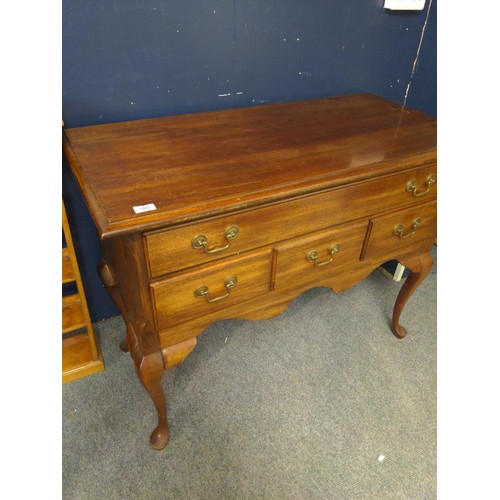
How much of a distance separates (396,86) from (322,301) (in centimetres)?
111

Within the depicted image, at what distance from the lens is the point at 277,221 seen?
102 cm

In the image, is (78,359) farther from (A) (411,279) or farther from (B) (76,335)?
(A) (411,279)

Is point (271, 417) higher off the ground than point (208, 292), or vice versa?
point (208, 292)

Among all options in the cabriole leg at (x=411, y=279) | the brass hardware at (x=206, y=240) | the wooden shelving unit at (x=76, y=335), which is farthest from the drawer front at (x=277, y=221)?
the wooden shelving unit at (x=76, y=335)

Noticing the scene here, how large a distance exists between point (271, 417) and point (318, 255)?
694 millimetres

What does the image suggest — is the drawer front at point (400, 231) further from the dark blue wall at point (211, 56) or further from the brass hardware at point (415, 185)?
→ the dark blue wall at point (211, 56)

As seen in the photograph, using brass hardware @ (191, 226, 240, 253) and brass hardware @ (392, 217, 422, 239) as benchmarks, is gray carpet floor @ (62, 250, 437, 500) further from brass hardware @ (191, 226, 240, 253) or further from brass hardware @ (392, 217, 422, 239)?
brass hardware @ (191, 226, 240, 253)

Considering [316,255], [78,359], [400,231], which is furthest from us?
[78,359]

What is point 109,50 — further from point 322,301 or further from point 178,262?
point 322,301

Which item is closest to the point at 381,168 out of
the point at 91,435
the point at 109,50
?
the point at 109,50

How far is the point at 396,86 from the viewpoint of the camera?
1.89 meters

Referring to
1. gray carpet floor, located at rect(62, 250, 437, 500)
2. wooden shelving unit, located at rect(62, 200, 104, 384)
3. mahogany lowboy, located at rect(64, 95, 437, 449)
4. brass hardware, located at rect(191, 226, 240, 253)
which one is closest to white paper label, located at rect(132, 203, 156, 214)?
mahogany lowboy, located at rect(64, 95, 437, 449)

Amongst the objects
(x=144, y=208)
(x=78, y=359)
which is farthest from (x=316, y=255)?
(x=78, y=359)

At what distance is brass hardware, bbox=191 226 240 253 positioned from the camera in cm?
92
